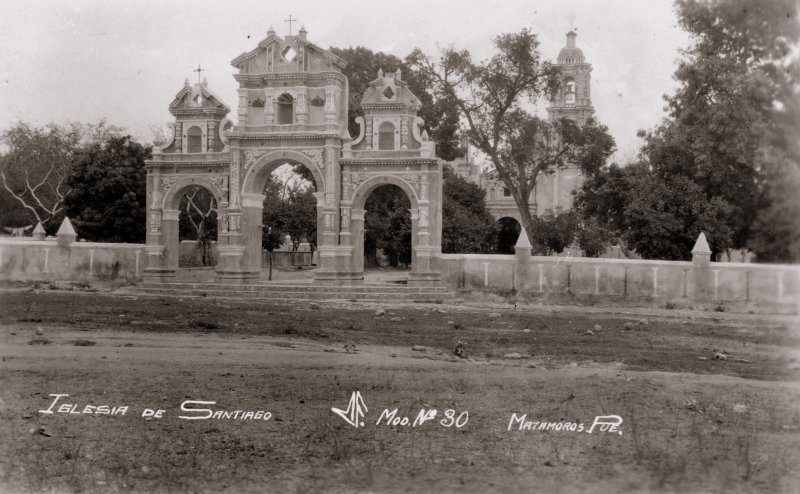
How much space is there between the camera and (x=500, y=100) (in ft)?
76.5

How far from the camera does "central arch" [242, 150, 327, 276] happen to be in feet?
81.1

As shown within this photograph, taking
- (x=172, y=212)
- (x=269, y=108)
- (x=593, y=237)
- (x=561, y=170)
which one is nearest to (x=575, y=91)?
(x=561, y=170)

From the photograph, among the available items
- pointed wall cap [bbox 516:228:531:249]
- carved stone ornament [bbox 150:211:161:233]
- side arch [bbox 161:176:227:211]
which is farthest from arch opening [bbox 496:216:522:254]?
carved stone ornament [bbox 150:211:161:233]

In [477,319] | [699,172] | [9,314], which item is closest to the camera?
[9,314]

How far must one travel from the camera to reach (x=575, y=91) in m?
29.8

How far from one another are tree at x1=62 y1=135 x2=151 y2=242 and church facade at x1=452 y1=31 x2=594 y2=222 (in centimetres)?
1495

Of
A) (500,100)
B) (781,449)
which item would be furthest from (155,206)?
(781,449)

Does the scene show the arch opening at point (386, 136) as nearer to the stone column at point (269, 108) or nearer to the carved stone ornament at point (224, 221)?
the stone column at point (269, 108)

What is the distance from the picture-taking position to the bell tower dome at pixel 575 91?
29.0 meters

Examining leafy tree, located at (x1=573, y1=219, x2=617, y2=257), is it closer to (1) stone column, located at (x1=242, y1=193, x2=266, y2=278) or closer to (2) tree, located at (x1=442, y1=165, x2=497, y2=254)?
(2) tree, located at (x1=442, y1=165, x2=497, y2=254)

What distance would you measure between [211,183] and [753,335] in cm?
1776

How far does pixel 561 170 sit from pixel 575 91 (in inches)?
126

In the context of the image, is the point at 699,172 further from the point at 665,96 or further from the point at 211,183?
the point at 211,183

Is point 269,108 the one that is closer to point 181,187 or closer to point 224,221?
Result: point 224,221
